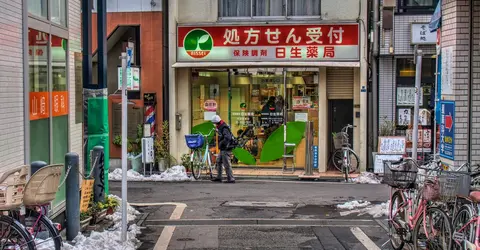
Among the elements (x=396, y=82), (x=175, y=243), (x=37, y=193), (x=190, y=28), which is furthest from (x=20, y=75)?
(x=396, y=82)

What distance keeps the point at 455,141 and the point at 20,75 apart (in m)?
6.17

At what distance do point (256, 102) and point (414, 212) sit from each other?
11319mm

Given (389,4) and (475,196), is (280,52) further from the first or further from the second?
(475,196)

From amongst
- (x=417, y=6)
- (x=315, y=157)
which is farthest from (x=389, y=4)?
(x=315, y=157)

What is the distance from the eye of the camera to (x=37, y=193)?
6.73 meters

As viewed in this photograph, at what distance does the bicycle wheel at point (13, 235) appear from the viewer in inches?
254

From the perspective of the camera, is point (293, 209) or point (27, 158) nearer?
point (27, 158)

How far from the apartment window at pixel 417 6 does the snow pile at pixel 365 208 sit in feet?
24.0

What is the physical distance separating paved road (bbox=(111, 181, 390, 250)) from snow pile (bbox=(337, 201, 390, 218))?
191 mm

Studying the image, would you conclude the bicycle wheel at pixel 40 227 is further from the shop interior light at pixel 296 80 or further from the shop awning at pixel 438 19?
the shop interior light at pixel 296 80

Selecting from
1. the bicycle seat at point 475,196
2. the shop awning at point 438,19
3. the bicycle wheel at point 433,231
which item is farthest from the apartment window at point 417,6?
the bicycle seat at point 475,196

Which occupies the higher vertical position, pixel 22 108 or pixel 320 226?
pixel 22 108

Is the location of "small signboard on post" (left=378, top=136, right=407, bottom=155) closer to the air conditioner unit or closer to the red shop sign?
the red shop sign

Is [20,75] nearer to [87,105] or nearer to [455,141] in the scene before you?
[87,105]
